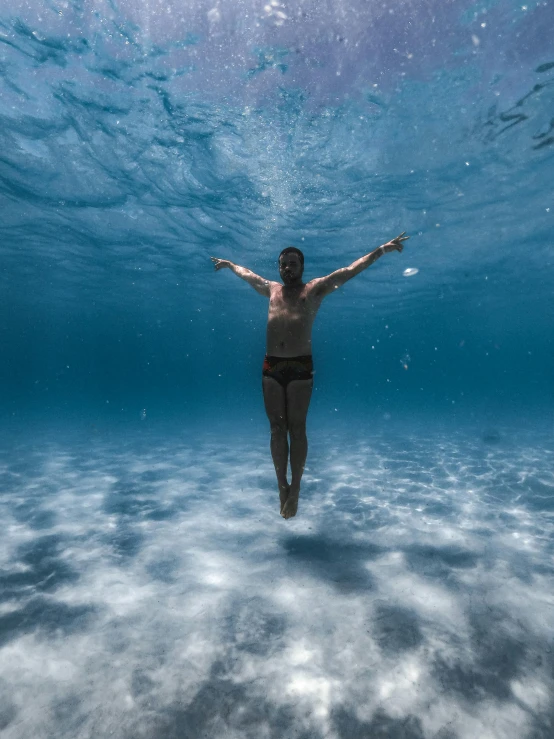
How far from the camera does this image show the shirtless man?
→ 5.41 metres

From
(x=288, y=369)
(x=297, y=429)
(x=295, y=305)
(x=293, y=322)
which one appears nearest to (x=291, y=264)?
(x=295, y=305)

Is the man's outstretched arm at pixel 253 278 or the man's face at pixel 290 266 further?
the man's outstretched arm at pixel 253 278

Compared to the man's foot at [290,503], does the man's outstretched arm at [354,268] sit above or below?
above

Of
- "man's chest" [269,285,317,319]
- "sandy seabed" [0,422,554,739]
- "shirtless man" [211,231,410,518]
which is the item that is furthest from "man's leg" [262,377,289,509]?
"sandy seabed" [0,422,554,739]

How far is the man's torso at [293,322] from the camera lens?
5.54m

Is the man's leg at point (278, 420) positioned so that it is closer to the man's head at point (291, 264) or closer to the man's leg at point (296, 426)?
the man's leg at point (296, 426)

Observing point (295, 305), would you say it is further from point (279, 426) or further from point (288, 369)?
point (279, 426)

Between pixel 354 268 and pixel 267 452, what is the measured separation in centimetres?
1307

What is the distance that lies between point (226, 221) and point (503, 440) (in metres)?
18.2

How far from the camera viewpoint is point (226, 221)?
2123 centimetres

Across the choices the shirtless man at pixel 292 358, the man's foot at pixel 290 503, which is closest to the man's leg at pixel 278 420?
the shirtless man at pixel 292 358

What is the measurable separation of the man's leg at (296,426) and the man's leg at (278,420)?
94 millimetres

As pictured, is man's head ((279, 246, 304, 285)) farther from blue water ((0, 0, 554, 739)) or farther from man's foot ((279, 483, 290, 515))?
blue water ((0, 0, 554, 739))

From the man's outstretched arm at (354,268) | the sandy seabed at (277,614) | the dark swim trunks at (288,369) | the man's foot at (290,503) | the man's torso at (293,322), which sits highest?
the man's outstretched arm at (354,268)
